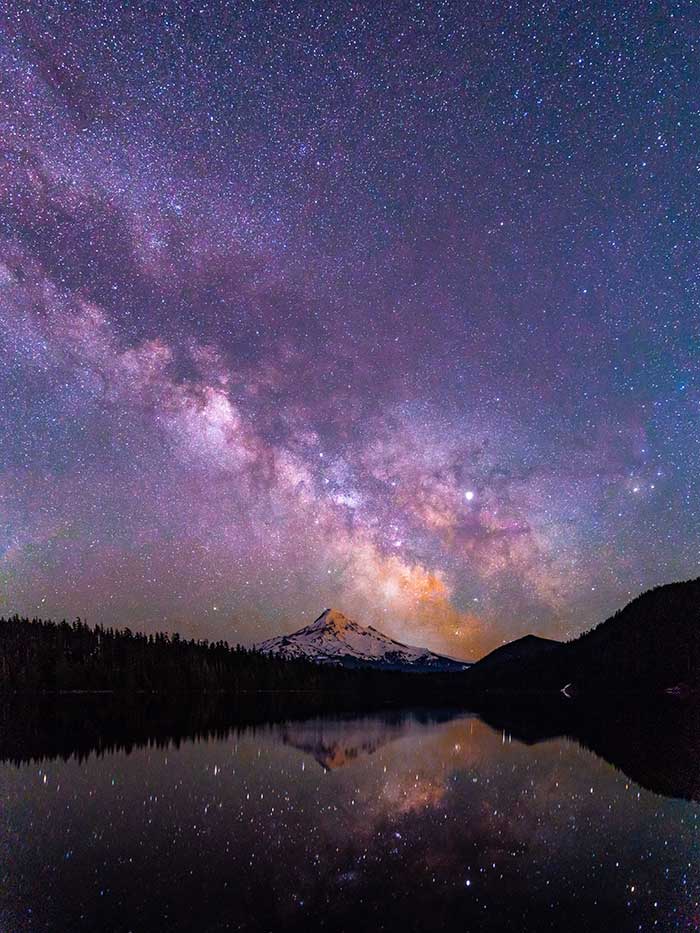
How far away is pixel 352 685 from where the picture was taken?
182m

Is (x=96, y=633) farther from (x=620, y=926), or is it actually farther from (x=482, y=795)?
(x=620, y=926)

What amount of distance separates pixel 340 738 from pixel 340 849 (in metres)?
32.3

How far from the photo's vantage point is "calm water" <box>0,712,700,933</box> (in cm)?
1145

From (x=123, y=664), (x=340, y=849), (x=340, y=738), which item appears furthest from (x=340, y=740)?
(x=123, y=664)

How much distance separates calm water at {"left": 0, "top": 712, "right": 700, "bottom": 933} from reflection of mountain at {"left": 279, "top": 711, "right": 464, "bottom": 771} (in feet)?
→ 20.6

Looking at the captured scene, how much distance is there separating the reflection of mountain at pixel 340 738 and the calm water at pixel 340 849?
Answer: 6.29m

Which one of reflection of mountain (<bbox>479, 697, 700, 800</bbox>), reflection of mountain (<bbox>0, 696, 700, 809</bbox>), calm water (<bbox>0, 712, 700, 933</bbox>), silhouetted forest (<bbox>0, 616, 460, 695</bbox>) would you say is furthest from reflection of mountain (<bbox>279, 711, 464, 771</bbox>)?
silhouetted forest (<bbox>0, 616, 460, 695</bbox>)

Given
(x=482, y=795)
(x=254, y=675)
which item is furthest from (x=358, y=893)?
(x=254, y=675)

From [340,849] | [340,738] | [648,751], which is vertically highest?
[340,849]

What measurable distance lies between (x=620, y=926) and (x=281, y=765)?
22.4 meters

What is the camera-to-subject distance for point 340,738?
1813 inches

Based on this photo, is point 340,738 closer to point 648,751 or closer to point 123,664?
point 648,751

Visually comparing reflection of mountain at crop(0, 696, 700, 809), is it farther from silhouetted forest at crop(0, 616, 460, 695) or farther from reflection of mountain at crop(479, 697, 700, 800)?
silhouetted forest at crop(0, 616, 460, 695)

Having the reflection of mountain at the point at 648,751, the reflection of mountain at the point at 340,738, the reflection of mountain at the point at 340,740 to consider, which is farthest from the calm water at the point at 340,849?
the reflection of mountain at the point at 340,738
